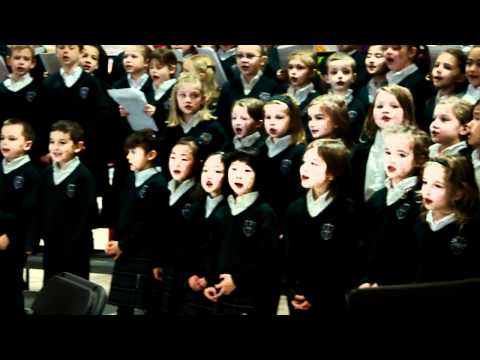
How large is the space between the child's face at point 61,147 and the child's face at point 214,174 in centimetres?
58

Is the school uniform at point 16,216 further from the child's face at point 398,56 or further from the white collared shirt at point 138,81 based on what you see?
the child's face at point 398,56

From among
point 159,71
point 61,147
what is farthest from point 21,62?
point 159,71

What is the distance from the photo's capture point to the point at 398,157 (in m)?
3.52

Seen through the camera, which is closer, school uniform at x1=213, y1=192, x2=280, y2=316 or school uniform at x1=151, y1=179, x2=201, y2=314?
school uniform at x1=213, y1=192, x2=280, y2=316

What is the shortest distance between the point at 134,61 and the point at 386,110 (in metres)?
1.16

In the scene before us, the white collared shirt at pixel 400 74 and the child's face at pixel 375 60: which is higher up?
the child's face at pixel 375 60

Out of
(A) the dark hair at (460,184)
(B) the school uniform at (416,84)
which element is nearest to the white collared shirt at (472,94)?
(B) the school uniform at (416,84)

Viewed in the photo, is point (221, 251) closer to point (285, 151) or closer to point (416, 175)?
point (285, 151)

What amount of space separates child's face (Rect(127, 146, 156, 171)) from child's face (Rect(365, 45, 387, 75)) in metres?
0.93

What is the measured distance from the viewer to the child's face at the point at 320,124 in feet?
12.0

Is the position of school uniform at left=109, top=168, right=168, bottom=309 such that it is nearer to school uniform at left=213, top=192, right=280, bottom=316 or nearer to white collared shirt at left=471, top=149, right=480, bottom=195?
school uniform at left=213, top=192, right=280, bottom=316

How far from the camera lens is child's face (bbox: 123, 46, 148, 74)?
4.12m

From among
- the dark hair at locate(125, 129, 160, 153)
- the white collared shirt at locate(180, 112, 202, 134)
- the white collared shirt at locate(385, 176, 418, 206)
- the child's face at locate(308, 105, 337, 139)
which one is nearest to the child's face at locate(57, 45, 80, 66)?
the dark hair at locate(125, 129, 160, 153)

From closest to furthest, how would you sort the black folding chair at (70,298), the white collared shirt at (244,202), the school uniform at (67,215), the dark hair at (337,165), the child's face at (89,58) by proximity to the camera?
the black folding chair at (70,298) < the dark hair at (337,165) < the white collared shirt at (244,202) < the school uniform at (67,215) < the child's face at (89,58)
